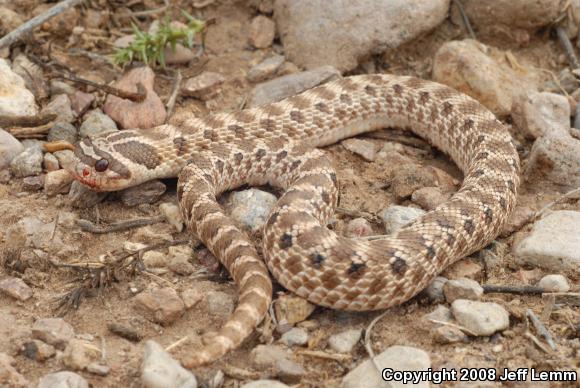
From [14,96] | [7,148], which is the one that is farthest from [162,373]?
[14,96]

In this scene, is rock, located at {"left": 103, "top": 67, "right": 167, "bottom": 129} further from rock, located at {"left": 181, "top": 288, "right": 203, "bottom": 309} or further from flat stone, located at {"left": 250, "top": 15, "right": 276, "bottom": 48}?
rock, located at {"left": 181, "top": 288, "right": 203, "bottom": 309}

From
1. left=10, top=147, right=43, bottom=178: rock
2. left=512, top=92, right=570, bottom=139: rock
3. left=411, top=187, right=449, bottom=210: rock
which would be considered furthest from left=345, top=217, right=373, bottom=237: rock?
left=10, top=147, right=43, bottom=178: rock

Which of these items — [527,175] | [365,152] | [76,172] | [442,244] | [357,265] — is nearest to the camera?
[357,265]

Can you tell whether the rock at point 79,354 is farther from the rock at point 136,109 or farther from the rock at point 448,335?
the rock at point 136,109

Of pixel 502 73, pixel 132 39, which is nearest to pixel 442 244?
pixel 502 73

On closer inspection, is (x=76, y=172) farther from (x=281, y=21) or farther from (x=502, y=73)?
(x=502, y=73)

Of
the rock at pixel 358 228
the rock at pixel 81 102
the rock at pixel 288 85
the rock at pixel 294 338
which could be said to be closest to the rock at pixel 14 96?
the rock at pixel 81 102
